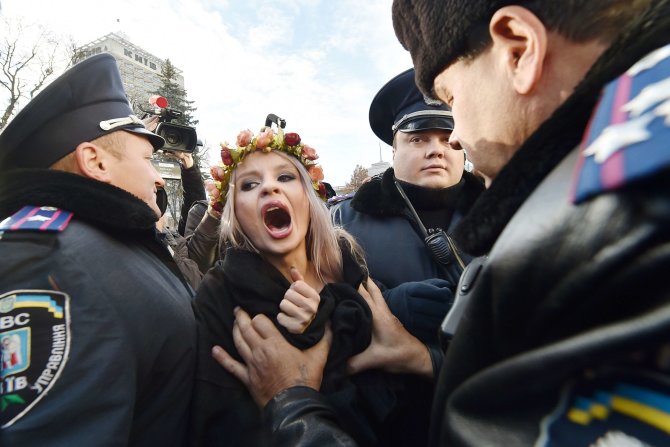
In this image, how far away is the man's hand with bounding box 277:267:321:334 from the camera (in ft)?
5.36

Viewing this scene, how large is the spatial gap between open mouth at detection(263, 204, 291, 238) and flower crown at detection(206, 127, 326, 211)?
38cm

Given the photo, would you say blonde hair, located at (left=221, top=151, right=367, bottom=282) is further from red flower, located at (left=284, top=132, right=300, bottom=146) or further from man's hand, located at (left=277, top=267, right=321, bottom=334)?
man's hand, located at (left=277, top=267, right=321, bottom=334)

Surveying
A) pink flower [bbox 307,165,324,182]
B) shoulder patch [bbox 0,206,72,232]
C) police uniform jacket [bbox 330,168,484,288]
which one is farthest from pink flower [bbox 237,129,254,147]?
shoulder patch [bbox 0,206,72,232]

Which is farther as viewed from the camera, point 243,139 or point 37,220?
point 243,139

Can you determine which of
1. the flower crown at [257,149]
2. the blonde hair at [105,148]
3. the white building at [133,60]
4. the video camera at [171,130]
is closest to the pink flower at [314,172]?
the flower crown at [257,149]

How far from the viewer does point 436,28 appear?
1.04 m

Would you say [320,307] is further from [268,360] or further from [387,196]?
[387,196]

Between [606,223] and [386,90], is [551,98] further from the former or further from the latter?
[386,90]

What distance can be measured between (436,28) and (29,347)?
1.70 m

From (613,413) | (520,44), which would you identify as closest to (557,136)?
(520,44)

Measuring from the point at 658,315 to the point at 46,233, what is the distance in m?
1.81

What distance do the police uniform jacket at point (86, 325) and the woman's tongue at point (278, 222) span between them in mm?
622

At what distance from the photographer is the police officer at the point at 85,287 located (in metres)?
1.19

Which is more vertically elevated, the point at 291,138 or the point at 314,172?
the point at 291,138
